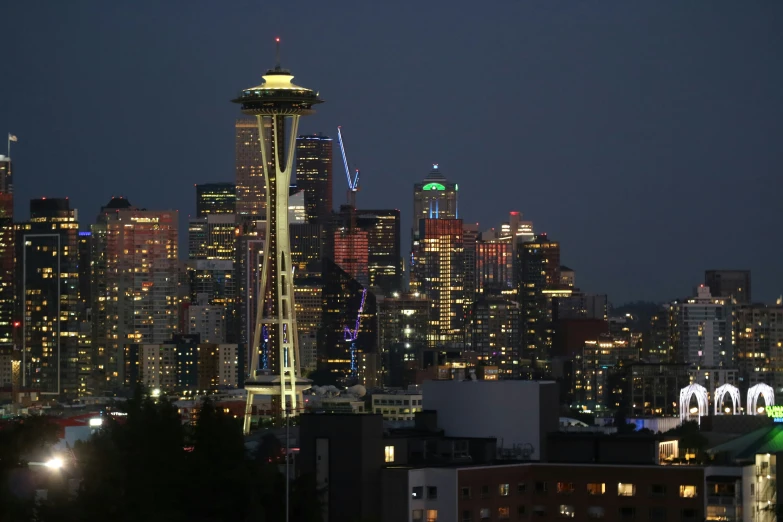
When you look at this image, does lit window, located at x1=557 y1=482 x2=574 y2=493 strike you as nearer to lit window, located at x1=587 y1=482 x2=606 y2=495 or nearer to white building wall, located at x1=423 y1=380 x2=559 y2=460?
lit window, located at x1=587 y1=482 x2=606 y2=495

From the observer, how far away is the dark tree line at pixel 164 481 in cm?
6275

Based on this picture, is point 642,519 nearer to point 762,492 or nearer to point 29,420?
point 762,492

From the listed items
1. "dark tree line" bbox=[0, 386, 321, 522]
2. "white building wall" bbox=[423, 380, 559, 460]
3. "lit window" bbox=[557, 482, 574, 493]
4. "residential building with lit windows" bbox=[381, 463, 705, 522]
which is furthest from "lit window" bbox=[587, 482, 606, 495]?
"dark tree line" bbox=[0, 386, 321, 522]

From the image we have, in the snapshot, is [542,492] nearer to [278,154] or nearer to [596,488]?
[596,488]

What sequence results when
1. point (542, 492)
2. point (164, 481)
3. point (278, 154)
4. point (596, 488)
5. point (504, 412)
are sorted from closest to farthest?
point (164, 481)
point (596, 488)
point (542, 492)
point (504, 412)
point (278, 154)

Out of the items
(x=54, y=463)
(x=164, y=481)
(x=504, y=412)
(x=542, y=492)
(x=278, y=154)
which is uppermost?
(x=278, y=154)

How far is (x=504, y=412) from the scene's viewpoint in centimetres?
7888

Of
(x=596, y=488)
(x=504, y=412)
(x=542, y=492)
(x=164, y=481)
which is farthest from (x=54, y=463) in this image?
(x=596, y=488)

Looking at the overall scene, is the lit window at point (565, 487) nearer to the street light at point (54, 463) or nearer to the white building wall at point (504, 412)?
the white building wall at point (504, 412)

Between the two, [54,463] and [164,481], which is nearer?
[164,481]

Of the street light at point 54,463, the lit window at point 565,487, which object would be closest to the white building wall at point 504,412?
the lit window at point 565,487

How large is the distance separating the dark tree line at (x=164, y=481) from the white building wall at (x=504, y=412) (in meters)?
Result: 11.4

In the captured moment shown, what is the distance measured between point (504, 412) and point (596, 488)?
6.46 meters

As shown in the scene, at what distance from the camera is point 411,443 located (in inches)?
2940
